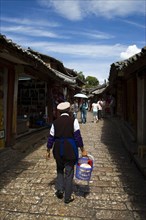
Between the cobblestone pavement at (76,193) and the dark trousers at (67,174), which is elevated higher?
the dark trousers at (67,174)

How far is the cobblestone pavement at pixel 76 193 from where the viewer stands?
4051mm

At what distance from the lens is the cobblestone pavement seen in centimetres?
405

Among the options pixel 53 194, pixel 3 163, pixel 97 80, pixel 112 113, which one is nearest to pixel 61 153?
pixel 53 194

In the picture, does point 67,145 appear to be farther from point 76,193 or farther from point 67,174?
point 76,193

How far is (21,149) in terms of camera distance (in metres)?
8.62

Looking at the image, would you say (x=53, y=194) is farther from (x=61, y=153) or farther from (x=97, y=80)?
(x=97, y=80)

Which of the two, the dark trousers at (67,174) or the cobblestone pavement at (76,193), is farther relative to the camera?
the dark trousers at (67,174)

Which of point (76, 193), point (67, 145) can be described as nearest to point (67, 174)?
point (67, 145)

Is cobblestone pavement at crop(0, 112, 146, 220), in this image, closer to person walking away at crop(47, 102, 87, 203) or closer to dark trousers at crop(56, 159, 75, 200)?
dark trousers at crop(56, 159, 75, 200)

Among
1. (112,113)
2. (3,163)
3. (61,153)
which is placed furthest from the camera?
(112,113)

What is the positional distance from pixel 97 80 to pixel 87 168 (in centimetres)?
7784

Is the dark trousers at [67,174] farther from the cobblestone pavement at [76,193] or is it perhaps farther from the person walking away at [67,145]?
the cobblestone pavement at [76,193]

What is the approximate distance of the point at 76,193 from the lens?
4.93 meters

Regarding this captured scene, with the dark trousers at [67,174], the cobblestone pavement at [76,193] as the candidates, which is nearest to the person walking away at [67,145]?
the dark trousers at [67,174]
